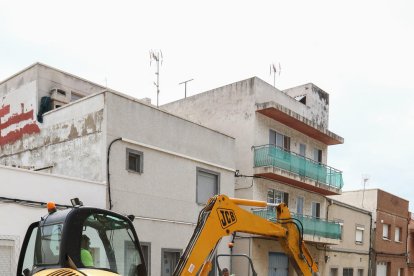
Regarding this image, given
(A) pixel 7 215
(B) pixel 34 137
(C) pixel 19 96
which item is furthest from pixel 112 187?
(C) pixel 19 96

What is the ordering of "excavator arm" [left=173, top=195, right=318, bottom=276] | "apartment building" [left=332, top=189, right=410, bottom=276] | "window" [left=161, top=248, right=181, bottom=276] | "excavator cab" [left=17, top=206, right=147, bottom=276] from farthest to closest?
→ "apartment building" [left=332, top=189, right=410, bottom=276] → "window" [left=161, top=248, right=181, bottom=276] → "excavator arm" [left=173, top=195, right=318, bottom=276] → "excavator cab" [left=17, top=206, right=147, bottom=276]

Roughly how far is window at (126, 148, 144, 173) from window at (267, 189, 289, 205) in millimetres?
8722

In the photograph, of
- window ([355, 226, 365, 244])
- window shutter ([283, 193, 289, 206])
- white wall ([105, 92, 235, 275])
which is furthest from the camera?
window ([355, 226, 365, 244])

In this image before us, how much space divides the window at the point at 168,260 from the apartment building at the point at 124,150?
35 mm

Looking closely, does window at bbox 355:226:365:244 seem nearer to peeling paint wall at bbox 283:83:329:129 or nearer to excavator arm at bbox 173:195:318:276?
peeling paint wall at bbox 283:83:329:129

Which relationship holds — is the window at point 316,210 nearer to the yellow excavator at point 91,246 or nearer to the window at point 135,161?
the window at point 135,161

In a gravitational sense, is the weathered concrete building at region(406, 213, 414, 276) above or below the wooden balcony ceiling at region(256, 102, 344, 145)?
below

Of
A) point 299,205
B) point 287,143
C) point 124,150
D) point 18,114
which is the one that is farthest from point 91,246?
point 299,205

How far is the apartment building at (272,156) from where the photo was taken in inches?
899

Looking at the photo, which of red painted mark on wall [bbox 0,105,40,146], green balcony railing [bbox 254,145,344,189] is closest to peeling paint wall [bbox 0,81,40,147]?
red painted mark on wall [bbox 0,105,40,146]

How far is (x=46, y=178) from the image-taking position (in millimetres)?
14141

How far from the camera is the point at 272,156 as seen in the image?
22.8m

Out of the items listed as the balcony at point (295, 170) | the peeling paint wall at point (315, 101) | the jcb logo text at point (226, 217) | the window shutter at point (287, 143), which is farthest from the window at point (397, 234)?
the jcb logo text at point (226, 217)

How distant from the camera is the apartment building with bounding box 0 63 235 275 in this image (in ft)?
53.1
